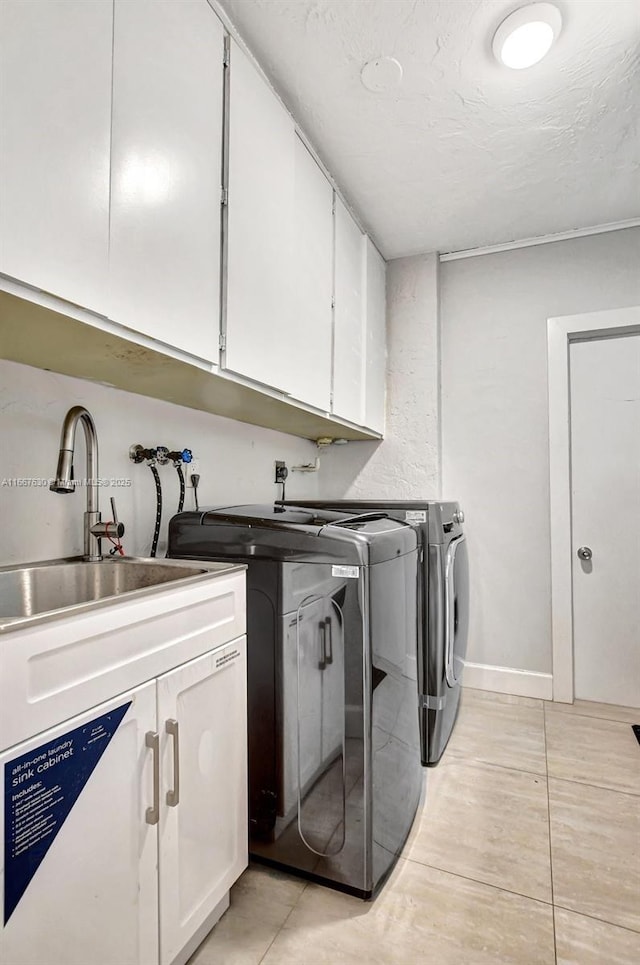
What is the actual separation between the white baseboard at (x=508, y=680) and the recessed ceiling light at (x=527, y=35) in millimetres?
2794

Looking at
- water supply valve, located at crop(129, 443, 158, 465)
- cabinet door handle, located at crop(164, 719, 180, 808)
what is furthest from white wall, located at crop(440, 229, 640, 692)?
cabinet door handle, located at crop(164, 719, 180, 808)

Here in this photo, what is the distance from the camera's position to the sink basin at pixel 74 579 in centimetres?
127

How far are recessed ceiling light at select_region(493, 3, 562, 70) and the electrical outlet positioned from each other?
1873 millimetres

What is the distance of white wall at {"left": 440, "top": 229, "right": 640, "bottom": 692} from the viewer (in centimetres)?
280

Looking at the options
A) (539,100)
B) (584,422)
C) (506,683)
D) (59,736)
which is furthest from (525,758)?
(539,100)

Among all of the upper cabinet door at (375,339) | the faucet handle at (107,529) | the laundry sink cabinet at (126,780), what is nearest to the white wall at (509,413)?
the upper cabinet door at (375,339)

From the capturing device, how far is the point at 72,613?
34.3 inches

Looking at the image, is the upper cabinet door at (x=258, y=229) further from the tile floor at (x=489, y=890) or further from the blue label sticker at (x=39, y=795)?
the tile floor at (x=489, y=890)

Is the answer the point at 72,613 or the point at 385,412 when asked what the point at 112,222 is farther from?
the point at 385,412

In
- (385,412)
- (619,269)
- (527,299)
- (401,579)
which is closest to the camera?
(401,579)

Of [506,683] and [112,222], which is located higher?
[112,222]

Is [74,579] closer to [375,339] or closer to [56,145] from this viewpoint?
[56,145]

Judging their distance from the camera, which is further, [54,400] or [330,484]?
[330,484]

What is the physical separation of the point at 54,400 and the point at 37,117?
74cm
